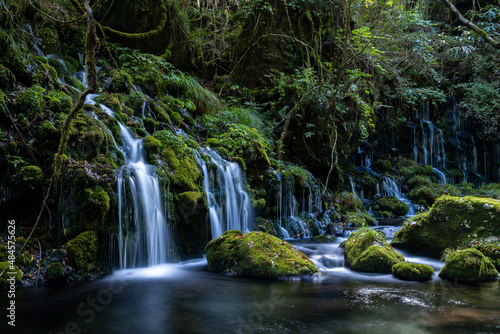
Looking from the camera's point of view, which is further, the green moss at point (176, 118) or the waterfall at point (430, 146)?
the waterfall at point (430, 146)

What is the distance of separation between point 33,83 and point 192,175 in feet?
12.1

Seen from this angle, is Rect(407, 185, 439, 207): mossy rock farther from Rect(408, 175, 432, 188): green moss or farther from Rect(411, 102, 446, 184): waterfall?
Rect(411, 102, 446, 184): waterfall

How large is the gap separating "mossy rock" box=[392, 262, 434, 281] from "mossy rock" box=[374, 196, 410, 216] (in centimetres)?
754

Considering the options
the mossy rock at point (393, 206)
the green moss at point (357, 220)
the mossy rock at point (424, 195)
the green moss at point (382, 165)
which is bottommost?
the green moss at point (357, 220)

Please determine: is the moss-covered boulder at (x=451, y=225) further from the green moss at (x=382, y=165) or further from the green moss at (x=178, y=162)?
the green moss at (x=382, y=165)

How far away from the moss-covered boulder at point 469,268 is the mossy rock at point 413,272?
→ 30cm

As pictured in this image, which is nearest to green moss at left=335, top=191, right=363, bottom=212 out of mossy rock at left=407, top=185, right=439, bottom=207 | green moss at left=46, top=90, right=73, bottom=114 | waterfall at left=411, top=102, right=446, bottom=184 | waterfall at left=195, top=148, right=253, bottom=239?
mossy rock at left=407, top=185, right=439, bottom=207

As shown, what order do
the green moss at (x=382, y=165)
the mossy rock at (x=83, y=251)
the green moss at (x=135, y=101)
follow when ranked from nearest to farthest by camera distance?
the mossy rock at (x=83, y=251) → the green moss at (x=135, y=101) → the green moss at (x=382, y=165)

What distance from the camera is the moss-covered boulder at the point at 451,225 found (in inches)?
261

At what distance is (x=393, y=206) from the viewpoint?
42.6 feet

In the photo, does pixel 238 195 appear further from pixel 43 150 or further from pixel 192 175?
pixel 43 150

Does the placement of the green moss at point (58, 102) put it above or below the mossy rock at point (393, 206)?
above

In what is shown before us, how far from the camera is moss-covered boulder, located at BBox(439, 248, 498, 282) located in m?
5.53

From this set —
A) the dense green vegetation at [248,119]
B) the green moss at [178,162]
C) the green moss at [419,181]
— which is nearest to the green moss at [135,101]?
the dense green vegetation at [248,119]
